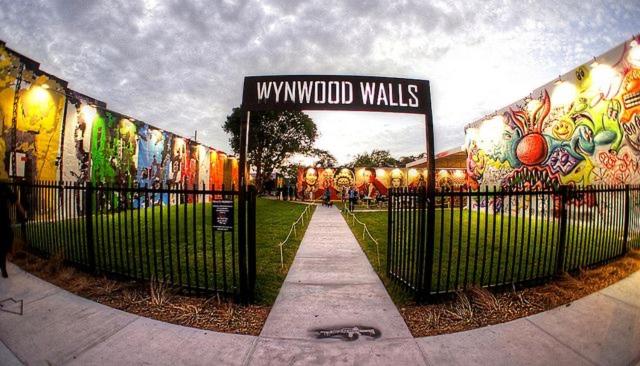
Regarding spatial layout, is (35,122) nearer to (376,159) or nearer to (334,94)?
(334,94)

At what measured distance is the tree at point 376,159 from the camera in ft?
270

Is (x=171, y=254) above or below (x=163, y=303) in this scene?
above

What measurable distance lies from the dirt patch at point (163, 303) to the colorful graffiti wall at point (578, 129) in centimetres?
603

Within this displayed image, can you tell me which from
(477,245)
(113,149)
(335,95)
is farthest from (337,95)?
(113,149)

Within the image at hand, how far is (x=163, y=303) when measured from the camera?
12.6 ft

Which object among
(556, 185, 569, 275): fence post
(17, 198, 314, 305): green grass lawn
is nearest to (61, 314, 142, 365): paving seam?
(17, 198, 314, 305): green grass lawn

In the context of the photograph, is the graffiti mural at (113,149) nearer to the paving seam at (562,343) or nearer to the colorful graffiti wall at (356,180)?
the paving seam at (562,343)

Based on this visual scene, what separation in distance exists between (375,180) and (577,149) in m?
22.6

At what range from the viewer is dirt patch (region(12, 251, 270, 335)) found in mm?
3434

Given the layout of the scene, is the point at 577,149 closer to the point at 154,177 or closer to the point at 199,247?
the point at 199,247

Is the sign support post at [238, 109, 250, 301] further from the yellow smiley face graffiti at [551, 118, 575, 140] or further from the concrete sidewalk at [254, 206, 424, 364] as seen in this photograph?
the yellow smiley face graffiti at [551, 118, 575, 140]

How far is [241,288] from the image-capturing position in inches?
Answer: 155

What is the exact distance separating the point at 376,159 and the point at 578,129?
243 feet

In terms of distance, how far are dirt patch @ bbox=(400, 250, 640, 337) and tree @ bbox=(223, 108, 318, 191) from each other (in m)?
31.0
